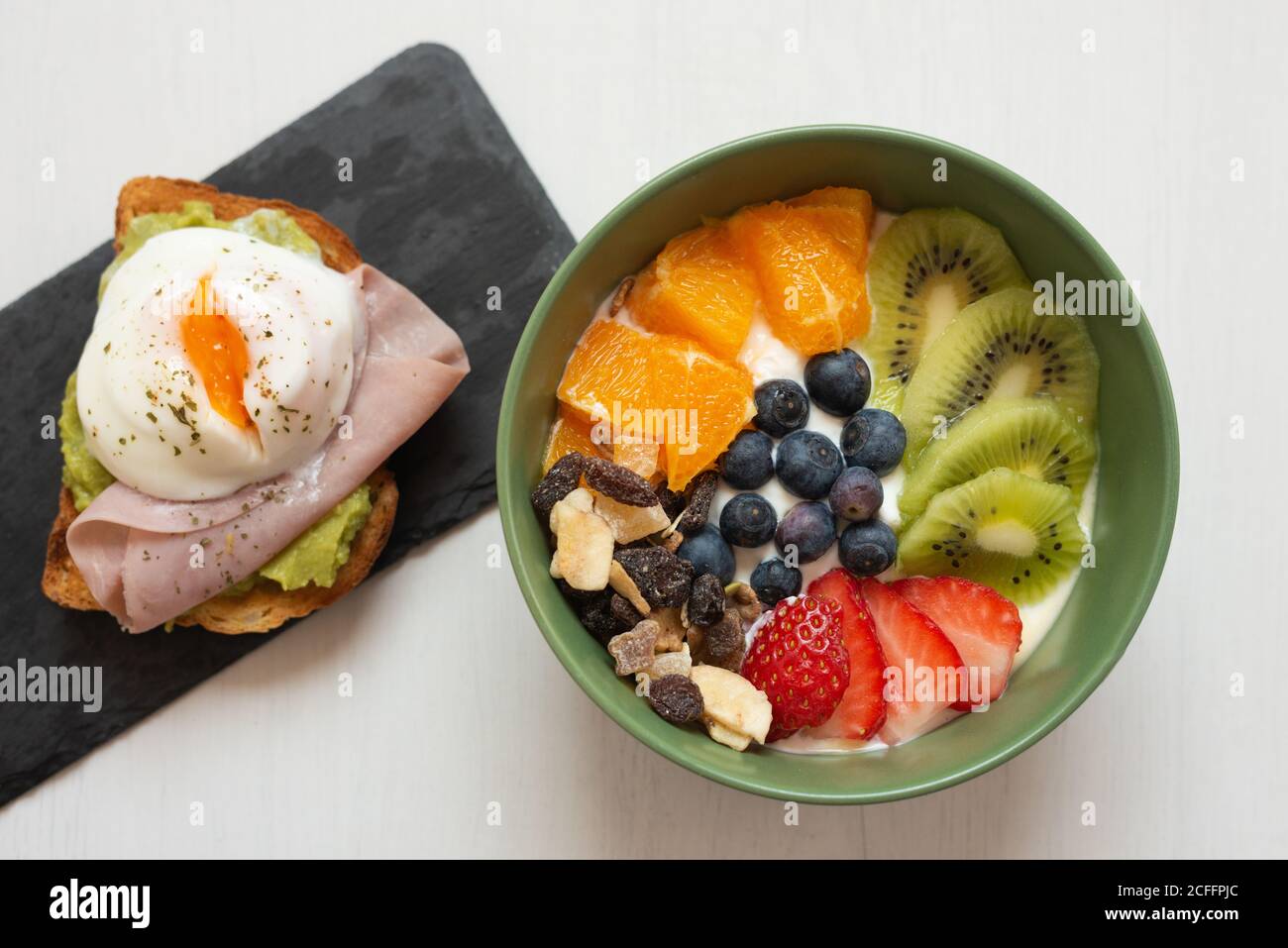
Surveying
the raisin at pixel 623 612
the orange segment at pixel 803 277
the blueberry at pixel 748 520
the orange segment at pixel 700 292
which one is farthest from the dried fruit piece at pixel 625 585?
the orange segment at pixel 803 277

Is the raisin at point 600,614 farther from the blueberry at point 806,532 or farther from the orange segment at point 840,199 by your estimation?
the orange segment at point 840,199

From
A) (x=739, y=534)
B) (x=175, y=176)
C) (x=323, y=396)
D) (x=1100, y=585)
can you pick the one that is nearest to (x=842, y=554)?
(x=739, y=534)

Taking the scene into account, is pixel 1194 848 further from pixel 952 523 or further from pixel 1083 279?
pixel 1083 279

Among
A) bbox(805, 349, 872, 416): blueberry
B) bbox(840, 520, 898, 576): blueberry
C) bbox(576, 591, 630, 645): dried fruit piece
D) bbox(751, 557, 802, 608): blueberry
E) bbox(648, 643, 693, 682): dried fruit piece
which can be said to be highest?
bbox(805, 349, 872, 416): blueberry

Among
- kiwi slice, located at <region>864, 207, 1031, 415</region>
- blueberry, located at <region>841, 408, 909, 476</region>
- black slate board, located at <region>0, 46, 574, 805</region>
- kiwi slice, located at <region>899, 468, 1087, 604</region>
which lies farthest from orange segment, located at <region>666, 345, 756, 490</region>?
black slate board, located at <region>0, 46, 574, 805</region>

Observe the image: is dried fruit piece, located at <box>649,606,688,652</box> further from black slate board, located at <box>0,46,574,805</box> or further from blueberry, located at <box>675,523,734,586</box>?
black slate board, located at <box>0,46,574,805</box>

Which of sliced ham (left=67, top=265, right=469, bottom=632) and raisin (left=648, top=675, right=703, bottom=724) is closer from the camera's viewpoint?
raisin (left=648, top=675, right=703, bottom=724)
